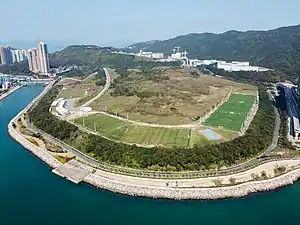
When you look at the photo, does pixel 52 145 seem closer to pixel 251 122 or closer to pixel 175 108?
pixel 175 108

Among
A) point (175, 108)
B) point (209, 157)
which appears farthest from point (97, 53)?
point (209, 157)

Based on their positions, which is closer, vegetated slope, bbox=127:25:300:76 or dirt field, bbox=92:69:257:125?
dirt field, bbox=92:69:257:125

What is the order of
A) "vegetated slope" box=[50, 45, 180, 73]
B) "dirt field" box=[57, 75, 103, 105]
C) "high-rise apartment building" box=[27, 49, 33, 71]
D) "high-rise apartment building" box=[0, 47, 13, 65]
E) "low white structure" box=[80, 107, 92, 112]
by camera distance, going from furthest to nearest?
"high-rise apartment building" box=[0, 47, 13, 65]
"vegetated slope" box=[50, 45, 180, 73]
"high-rise apartment building" box=[27, 49, 33, 71]
"dirt field" box=[57, 75, 103, 105]
"low white structure" box=[80, 107, 92, 112]

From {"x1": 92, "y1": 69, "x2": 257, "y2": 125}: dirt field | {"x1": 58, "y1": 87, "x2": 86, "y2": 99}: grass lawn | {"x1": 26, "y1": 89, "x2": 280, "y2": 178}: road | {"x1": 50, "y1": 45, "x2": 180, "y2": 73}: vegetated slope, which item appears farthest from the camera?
{"x1": 50, "y1": 45, "x2": 180, "y2": 73}: vegetated slope

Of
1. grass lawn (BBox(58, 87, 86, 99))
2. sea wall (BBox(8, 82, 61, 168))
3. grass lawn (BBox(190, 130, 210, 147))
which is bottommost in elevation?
sea wall (BBox(8, 82, 61, 168))

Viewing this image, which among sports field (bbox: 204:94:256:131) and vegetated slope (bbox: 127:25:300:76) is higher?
vegetated slope (bbox: 127:25:300:76)

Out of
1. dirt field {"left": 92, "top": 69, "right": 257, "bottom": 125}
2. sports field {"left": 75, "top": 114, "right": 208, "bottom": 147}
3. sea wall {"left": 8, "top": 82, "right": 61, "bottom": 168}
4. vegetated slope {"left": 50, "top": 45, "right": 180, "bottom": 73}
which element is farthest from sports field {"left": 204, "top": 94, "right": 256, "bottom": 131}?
vegetated slope {"left": 50, "top": 45, "right": 180, "bottom": 73}

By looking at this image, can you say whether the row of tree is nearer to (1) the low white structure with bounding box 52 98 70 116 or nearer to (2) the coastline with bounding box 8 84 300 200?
(2) the coastline with bounding box 8 84 300 200
